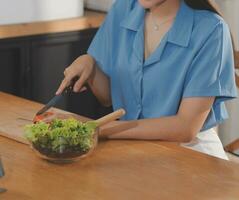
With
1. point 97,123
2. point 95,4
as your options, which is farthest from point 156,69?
point 95,4

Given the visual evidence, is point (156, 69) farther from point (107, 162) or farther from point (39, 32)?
point (39, 32)

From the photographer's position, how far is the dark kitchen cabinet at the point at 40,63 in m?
2.62

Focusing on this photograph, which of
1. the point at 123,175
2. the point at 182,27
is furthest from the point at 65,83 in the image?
the point at 123,175

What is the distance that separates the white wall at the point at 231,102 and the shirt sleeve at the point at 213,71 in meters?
1.09

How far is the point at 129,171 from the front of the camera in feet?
4.71

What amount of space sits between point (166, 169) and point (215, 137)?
0.55 metres

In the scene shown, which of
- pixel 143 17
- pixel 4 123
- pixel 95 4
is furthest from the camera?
pixel 95 4

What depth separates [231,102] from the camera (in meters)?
3.06

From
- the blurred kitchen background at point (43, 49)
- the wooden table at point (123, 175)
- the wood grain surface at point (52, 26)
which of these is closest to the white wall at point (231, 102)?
the blurred kitchen background at point (43, 49)

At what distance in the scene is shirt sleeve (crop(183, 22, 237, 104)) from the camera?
1798 millimetres

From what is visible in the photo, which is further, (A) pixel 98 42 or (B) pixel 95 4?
(B) pixel 95 4

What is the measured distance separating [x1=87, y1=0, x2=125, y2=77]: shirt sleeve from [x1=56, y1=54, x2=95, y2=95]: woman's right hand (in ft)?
0.27

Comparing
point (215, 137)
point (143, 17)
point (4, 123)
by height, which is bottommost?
point (215, 137)

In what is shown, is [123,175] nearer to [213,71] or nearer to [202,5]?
[213,71]
